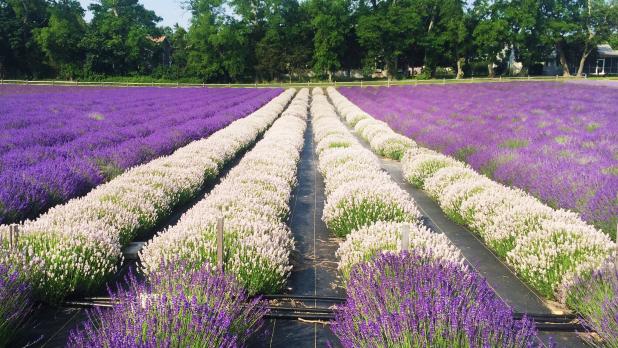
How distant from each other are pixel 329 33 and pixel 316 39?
6.42 ft

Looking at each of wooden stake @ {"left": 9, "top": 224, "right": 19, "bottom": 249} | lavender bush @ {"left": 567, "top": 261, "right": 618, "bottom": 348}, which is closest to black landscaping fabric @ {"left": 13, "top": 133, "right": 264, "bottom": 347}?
wooden stake @ {"left": 9, "top": 224, "right": 19, "bottom": 249}

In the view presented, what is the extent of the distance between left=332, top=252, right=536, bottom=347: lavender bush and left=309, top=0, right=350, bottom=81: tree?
65.6m

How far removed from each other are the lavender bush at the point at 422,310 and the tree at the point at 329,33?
6560 centimetres

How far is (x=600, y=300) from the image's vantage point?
384 cm

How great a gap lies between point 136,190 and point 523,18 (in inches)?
2806

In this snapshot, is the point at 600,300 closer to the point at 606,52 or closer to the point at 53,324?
the point at 53,324

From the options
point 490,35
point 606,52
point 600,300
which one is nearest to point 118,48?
point 490,35

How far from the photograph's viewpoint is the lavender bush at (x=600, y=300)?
3.39m

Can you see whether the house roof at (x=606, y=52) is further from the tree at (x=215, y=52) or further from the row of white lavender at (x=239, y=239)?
the row of white lavender at (x=239, y=239)

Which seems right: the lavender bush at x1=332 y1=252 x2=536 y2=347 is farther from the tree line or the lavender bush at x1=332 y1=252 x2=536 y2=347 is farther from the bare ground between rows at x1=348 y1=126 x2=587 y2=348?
the tree line

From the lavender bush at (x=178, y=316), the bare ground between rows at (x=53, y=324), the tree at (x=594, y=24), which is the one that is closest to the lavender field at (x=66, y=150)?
the bare ground between rows at (x=53, y=324)

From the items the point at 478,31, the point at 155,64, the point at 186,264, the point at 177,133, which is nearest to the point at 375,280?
the point at 186,264

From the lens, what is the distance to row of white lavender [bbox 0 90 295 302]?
4.37m

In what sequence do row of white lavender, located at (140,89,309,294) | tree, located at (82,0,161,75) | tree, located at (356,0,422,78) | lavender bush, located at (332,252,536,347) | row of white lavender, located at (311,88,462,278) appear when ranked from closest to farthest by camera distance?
lavender bush, located at (332,252,536,347) → row of white lavender, located at (140,89,309,294) → row of white lavender, located at (311,88,462,278) → tree, located at (82,0,161,75) → tree, located at (356,0,422,78)
